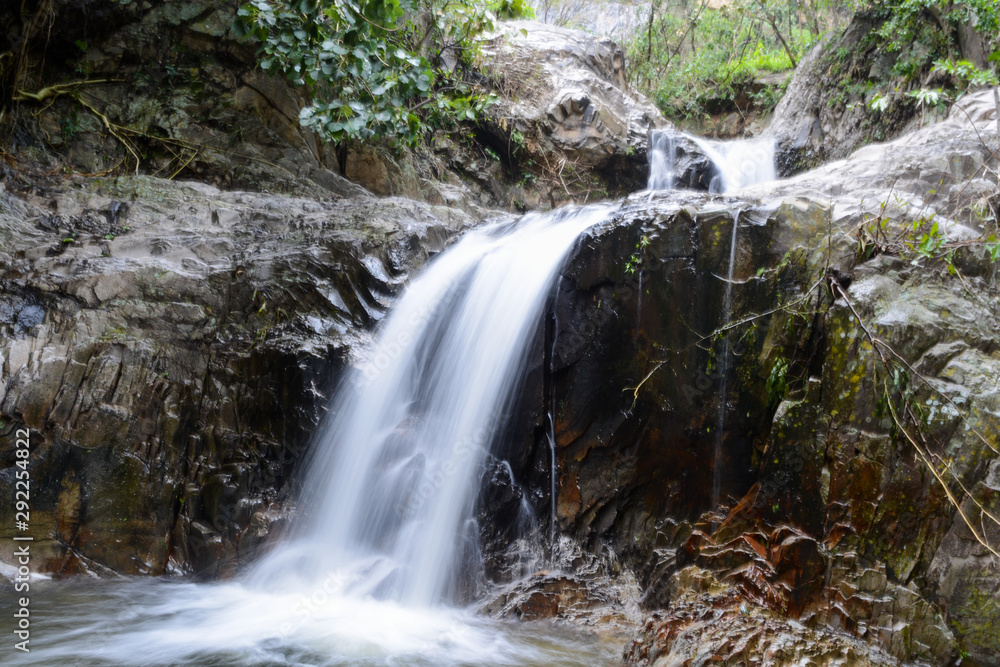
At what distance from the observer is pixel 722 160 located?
9547 mm

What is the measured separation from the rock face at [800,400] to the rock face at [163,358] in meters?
2.19

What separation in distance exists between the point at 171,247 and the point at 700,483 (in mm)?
5028

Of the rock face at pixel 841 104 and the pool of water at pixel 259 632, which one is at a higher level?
the rock face at pixel 841 104

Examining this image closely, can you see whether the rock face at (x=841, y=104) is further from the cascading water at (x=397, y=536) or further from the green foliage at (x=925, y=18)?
the cascading water at (x=397, y=536)

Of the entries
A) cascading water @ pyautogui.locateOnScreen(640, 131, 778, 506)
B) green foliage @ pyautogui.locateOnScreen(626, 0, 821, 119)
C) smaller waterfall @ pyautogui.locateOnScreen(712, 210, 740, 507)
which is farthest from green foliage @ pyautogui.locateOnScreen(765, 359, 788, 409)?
green foliage @ pyautogui.locateOnScreen(626, 0, 821, 119)

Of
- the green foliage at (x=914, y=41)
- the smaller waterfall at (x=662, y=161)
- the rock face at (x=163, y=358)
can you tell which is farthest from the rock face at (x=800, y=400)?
the smaller waterfall at (x=662, y=161)

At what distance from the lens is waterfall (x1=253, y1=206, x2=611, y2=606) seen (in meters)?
4.73

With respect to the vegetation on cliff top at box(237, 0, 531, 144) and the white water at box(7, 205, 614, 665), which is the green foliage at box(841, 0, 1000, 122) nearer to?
the white water at box(7, 205, 614, 665)

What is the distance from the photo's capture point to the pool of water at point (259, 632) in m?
3.56

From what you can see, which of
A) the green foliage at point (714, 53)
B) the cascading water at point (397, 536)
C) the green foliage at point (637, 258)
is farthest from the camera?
the green foliage at point (714, 53)

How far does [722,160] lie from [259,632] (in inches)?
351

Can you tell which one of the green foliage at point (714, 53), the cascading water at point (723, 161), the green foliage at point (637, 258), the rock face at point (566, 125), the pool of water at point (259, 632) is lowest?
the pool of water at point (259, 632)

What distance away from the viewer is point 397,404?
541 cm

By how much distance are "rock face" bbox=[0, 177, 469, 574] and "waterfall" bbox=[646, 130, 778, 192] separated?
548 centimetres
